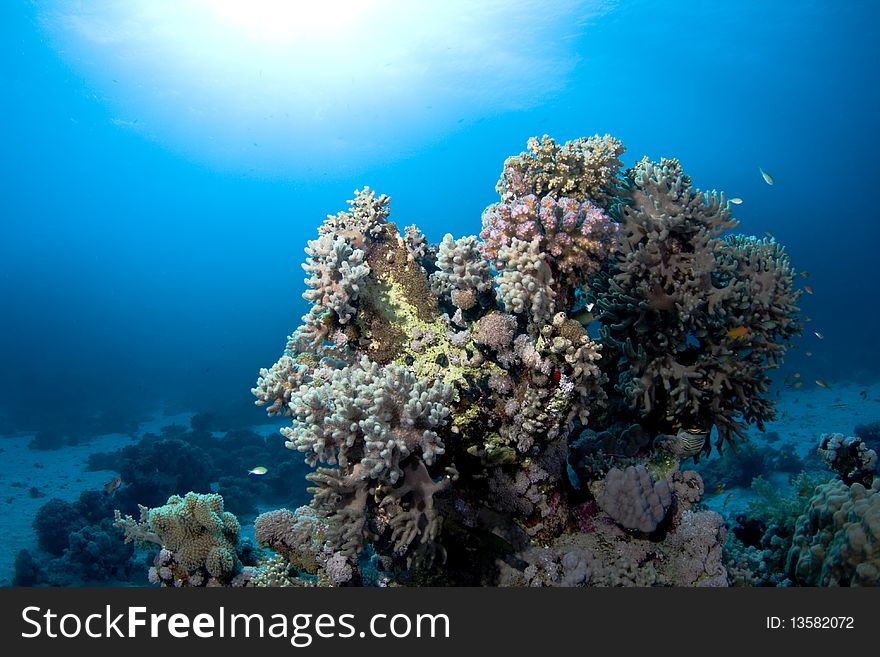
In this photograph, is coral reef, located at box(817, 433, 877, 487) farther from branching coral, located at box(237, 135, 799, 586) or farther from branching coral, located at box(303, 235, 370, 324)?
branching coral, located at box(303, 235, 370, 324)

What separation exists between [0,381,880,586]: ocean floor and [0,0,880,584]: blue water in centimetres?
515

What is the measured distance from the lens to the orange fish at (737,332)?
5605mm

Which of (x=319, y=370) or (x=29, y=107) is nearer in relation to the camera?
(x=319, y=370)

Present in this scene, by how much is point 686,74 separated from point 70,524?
286 feet

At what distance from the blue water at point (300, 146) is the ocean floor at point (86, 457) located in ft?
16.9

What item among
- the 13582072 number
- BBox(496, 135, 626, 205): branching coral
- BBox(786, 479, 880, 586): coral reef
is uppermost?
BBox(496, 135, 626, 205): branching coral

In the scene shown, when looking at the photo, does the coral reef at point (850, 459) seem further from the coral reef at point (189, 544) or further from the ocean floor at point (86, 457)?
the coral reef at point (189, 544)

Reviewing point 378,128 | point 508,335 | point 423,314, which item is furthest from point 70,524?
point 378,128

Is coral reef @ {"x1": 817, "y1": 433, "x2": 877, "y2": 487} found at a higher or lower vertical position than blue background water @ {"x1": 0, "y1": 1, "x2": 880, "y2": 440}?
lower

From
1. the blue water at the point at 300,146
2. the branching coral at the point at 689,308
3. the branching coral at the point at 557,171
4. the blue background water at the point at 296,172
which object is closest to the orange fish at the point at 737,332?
the branching coral at the point at 689,308

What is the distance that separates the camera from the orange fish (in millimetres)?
5605

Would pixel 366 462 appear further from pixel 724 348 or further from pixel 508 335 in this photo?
pixel 724 348

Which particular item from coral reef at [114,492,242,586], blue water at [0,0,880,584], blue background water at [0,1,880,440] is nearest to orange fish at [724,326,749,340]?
coral reef at [114,492,242,586]

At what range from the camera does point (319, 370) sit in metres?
5.38
